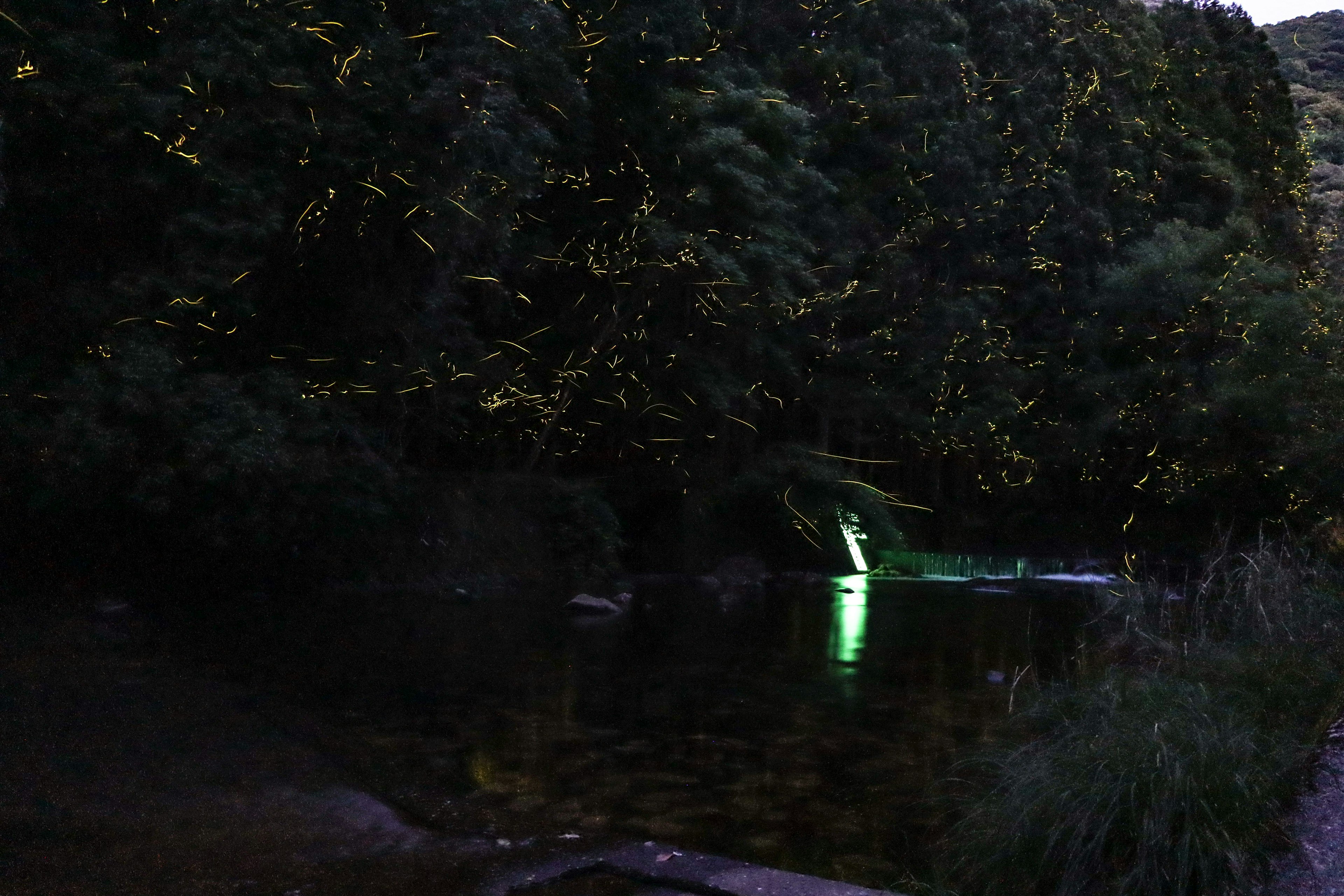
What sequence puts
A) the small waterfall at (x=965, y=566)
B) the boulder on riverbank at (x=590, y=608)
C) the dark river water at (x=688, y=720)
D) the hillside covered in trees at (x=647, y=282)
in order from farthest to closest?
the small waterfall at (x=965, y=566) → the boulder on riverbank at (x=590, y=608) → the hillside covered in trees at (x=647, y=282) → the dark river water at (x=688, y=720)

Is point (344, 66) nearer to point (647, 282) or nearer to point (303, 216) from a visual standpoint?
point (303, 216)

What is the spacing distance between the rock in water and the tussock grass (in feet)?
26.5

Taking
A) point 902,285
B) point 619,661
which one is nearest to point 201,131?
point 619,661

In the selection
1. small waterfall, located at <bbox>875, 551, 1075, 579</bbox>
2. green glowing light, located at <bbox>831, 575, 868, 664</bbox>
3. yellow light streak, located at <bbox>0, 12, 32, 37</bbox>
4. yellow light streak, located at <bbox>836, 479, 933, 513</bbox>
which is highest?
yellow light streak, located at <bbox>0, 12, 32, 37</bbox>

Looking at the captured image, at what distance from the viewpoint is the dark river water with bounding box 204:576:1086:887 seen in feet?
17.7

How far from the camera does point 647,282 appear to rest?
1820cm

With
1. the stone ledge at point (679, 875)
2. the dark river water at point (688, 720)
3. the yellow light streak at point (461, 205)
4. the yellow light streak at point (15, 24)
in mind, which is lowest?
the dark river water at point (688, 720)

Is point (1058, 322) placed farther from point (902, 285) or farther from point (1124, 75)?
point (1124, 75)

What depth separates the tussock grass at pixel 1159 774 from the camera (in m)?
3.75

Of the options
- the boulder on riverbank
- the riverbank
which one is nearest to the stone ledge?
the riverbank

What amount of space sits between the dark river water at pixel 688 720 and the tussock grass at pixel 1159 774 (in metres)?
0.60

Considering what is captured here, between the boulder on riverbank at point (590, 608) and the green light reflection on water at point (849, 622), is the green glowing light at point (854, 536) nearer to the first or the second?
the green light reflection on water at point (849, 622)

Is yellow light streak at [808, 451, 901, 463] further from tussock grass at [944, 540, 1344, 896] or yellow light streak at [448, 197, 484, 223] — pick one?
tussock grass at [944, 540, 1344, 896]

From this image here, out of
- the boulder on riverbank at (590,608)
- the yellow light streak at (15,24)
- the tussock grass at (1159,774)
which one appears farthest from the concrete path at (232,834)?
the yellow light streak at (15,24)
